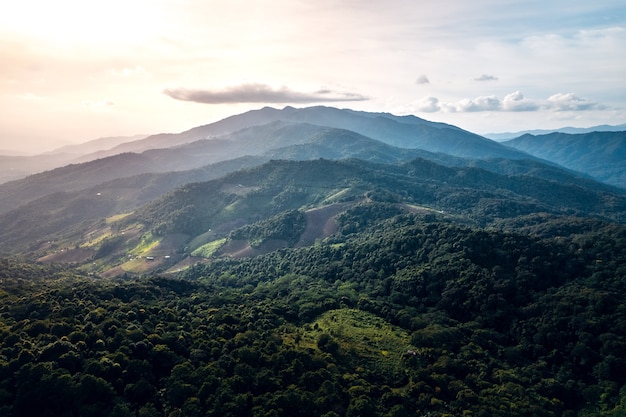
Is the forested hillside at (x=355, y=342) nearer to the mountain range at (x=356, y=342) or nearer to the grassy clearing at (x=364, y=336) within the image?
the mountain range at (x=356, y=342)

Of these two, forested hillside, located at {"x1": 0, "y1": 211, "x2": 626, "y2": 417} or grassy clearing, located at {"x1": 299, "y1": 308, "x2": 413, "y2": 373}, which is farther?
grassy clearing, located at {"x1": 299, "y1": 308, "x2": 413, "y2": 373}

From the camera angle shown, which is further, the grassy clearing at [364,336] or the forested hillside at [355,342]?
the grassy clearing at [364,336]

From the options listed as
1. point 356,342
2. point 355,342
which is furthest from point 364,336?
point 355,342

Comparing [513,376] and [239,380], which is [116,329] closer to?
[239,380]

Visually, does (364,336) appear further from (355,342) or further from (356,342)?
(355,342)

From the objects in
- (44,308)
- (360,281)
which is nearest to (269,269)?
(360,281)

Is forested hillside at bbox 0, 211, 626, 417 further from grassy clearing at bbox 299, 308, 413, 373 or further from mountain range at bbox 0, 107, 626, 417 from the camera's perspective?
Result: grassy clearing at bbox 299, 308, 413, 373

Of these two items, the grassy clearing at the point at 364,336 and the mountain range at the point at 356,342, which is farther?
the grassy clearing at the point at 364,336

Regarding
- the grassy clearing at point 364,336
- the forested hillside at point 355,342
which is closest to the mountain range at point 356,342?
the forested hillside at point 355,342

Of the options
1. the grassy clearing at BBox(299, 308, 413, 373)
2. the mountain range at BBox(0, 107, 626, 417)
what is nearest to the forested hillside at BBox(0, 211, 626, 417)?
the mountain range at BBox(0, 107, 626, 417)

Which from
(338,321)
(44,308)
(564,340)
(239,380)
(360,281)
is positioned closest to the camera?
(239,380)

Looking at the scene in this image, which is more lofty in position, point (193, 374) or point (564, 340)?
point (193, 374)
